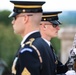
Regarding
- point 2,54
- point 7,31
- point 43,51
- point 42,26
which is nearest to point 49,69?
point 43,51

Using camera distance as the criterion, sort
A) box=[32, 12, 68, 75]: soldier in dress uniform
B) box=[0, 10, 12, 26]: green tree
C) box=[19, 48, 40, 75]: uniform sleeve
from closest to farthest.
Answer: box=[19, 48, 40, 75]: uniform sleeve → box=[32, 12, 68, 75]: soldier in dress uniform → box=[0, 10, 12, 26]: green tree

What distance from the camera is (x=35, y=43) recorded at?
5457mm

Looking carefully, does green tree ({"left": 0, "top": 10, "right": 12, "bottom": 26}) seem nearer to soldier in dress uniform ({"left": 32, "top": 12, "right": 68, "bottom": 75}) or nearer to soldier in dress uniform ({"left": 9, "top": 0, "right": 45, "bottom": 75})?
soldier in dress uniform ({"left": 32, "top": 12, "right": 68, "bottom": 75})

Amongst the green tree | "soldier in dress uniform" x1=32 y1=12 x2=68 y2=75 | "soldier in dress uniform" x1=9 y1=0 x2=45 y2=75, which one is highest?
"soldier in dress uniform" x1=9 y1=0 x2=45 y2=75

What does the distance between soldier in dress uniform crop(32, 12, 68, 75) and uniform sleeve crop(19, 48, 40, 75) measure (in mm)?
111

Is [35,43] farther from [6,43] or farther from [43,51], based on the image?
[6,43]

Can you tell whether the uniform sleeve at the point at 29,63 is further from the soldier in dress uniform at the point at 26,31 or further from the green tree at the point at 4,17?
the green tree at the point at 4,17

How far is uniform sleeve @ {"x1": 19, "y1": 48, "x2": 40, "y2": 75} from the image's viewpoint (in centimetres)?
528

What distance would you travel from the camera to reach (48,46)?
568 centimetres

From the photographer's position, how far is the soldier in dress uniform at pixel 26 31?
5289mm

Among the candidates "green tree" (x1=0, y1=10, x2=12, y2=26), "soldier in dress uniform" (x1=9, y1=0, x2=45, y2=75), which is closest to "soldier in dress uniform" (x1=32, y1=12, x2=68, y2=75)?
"soldier in dress uniform" (x1=9, y1=0, x2=45, y2=75)

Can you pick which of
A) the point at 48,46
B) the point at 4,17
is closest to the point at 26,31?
the point at 48,46

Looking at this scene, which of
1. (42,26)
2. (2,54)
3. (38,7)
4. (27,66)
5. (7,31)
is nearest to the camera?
(27,66)

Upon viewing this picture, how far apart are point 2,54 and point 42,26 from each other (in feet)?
140
